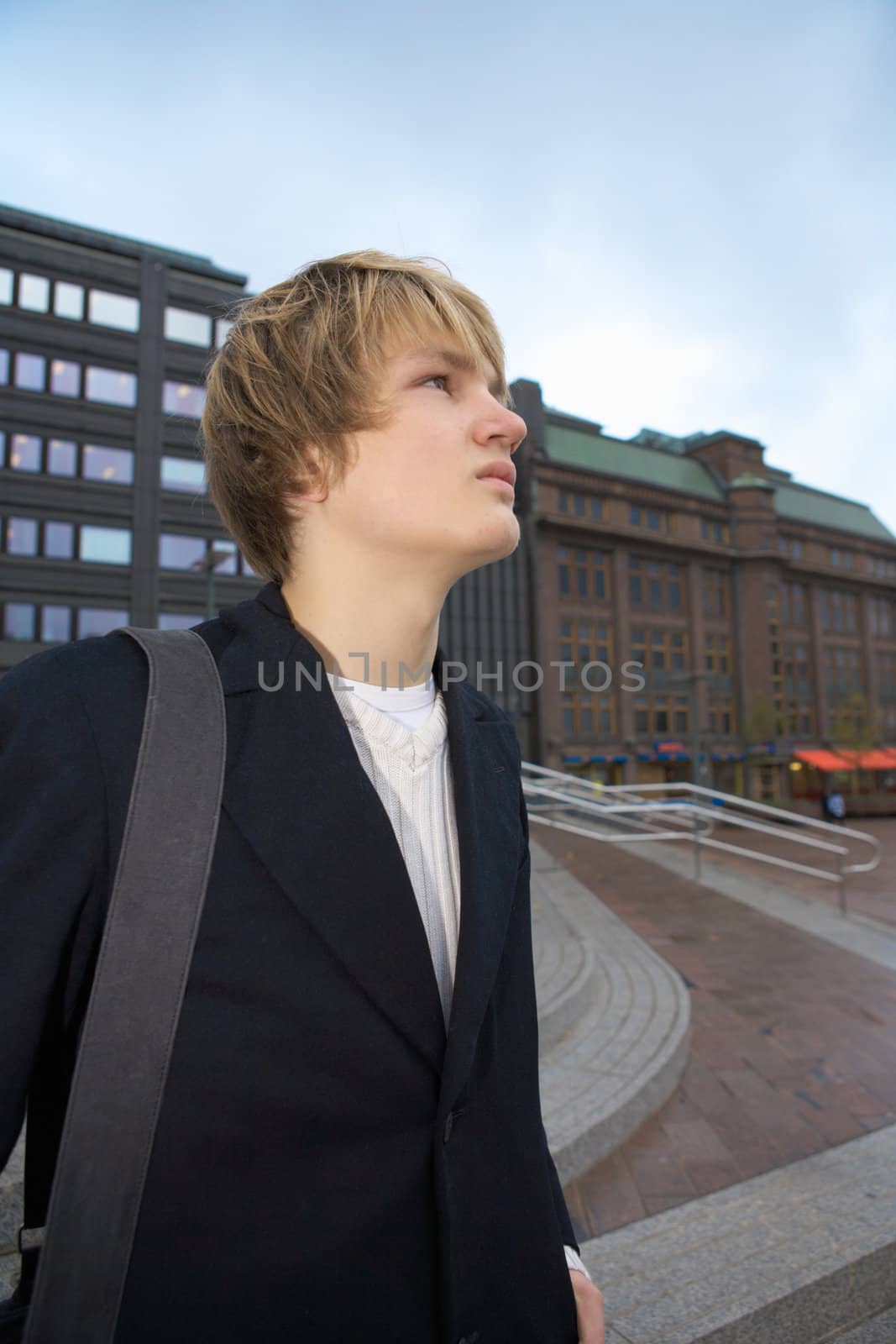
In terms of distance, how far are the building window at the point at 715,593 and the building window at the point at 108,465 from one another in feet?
90.8

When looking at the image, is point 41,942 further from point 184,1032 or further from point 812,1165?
point 812,1165

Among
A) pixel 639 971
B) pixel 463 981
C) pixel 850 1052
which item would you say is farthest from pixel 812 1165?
pixel 463 981

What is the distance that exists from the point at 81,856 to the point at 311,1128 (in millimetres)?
442

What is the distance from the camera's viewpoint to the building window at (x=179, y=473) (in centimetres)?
2442

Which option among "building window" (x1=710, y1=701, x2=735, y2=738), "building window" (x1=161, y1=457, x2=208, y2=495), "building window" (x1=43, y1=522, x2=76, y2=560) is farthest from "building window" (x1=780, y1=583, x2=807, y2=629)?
"building window" (x1=43, y1=522, x2=76, y2=560)

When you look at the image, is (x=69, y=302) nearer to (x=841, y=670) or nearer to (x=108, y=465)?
(x=108, y=465)

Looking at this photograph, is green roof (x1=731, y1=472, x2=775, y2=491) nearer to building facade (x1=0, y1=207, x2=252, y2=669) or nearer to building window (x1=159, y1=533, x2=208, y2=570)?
building facade (x1=0, y1=207, x2=252, y2=669)

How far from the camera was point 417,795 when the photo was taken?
1.30 meters

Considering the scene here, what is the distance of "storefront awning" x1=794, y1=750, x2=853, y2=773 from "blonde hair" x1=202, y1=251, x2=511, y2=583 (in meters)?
41.7

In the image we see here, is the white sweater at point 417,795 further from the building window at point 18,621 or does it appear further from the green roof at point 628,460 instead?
the green roof at point 628,460

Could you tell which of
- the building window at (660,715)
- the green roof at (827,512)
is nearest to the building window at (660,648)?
the building window at (660,715)

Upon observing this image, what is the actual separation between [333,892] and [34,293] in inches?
1075

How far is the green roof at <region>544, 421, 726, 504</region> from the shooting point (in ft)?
124

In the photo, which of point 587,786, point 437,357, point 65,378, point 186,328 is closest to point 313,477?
point 437,357
